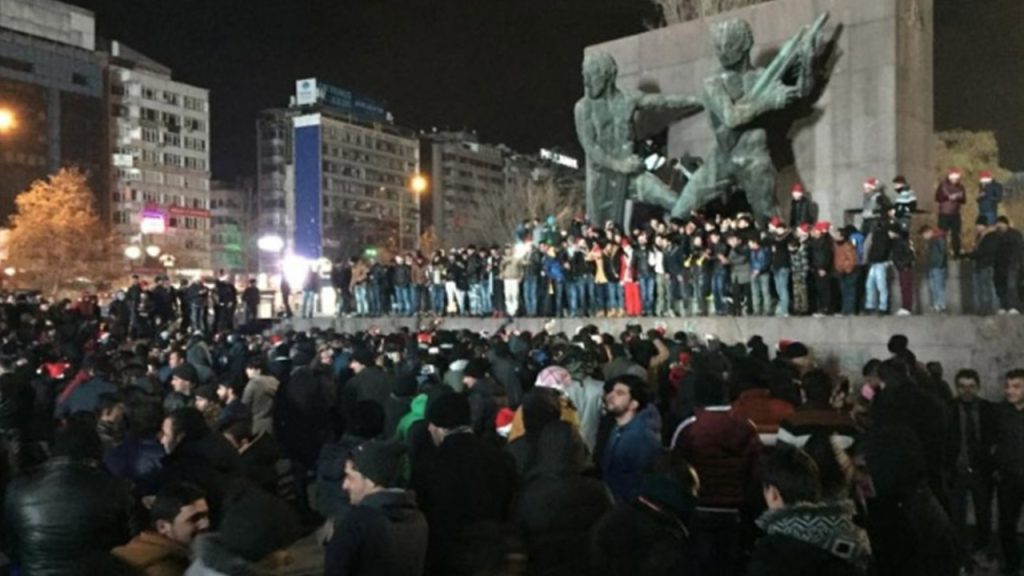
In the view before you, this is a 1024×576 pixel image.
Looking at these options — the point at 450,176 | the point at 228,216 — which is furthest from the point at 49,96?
the point at 450,176

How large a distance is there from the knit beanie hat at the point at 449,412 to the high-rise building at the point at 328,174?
113291mm

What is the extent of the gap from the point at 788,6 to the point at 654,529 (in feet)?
64.0

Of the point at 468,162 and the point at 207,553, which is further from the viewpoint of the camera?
the point at 468,162

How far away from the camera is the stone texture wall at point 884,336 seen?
575 inches

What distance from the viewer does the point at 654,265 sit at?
20125mm

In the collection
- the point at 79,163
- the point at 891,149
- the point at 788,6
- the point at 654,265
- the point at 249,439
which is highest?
the point at 79,163

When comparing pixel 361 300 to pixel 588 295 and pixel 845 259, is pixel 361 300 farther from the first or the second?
pixel 845 259

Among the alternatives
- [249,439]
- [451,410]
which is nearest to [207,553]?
[451,410]

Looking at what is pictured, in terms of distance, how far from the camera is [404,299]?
83.8ft

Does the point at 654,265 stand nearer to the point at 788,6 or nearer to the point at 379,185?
the point at 788,6

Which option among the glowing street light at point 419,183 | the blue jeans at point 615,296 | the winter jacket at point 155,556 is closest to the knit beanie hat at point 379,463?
the winter jacket at point 155,556

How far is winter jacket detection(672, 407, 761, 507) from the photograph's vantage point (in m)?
6.30

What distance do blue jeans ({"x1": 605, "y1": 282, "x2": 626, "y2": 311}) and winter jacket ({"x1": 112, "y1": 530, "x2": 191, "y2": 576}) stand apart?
1710 cm

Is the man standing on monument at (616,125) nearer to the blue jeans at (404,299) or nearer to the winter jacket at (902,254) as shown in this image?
the blue jeans at (404,299)
